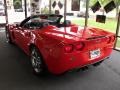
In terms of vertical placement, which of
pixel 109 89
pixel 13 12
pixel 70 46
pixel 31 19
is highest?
pixel 13 12

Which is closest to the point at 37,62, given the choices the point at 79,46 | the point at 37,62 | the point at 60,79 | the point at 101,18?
the point at 37,62

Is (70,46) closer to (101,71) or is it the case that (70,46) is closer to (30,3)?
(101,71)

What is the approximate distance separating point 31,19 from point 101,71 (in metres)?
2.09

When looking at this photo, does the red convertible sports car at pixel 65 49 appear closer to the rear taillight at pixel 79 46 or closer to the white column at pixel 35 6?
the rear taillight at pixel 79 46

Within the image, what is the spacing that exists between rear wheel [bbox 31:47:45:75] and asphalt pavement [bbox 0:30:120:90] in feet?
0.42

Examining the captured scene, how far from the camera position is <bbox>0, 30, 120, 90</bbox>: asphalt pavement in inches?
107

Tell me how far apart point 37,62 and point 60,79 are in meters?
0.54

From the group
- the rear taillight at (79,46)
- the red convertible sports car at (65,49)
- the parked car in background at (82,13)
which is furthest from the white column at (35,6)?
the rear taillight at (79,46)

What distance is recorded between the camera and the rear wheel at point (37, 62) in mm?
2915

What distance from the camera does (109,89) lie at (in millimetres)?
2662

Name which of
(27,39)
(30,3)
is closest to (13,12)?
(30,3)

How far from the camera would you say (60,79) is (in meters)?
2.99

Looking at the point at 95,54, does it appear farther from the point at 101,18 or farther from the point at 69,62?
the point at 101,18

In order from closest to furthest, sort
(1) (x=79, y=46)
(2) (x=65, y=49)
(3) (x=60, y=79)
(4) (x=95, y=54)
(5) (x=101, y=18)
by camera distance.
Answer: (2) (x=65, y=49), (1) (x=79, y=46), (4) (x=95, y=54), (3) (x=60, y=79), (5) (x=101, y=18)
